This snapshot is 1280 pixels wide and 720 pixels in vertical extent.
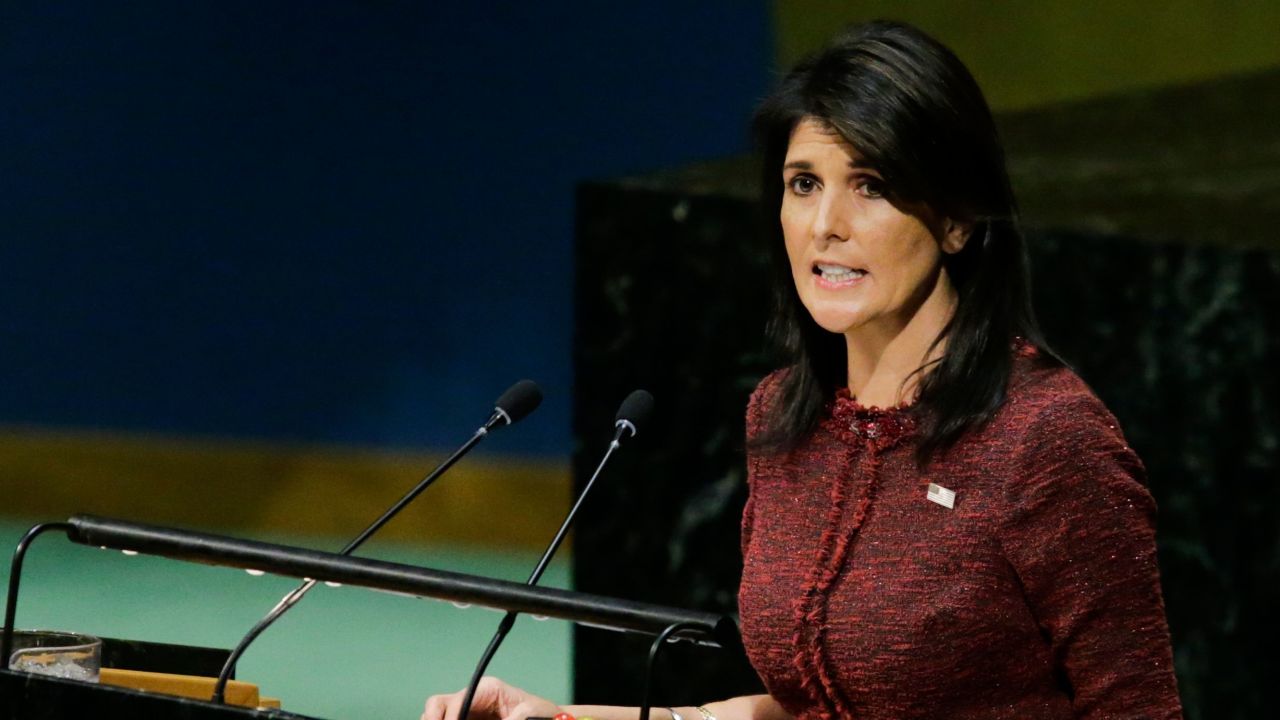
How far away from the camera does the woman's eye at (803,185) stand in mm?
1632

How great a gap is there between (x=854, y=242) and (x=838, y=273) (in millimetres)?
41

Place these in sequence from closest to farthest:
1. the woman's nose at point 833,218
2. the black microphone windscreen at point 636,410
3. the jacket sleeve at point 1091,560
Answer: the jacket sleeve at point 1091,560 < the woman's nose at point 833,218 < the black microphone windscreen at point 636,410

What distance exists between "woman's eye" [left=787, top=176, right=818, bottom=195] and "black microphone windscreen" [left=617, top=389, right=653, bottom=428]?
27 cm

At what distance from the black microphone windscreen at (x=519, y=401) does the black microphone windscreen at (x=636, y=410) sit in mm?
104

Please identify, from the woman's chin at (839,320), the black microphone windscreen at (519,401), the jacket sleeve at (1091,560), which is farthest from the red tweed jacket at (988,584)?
the black microphone windscreen at (519,401)

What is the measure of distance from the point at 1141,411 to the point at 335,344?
2.37 m

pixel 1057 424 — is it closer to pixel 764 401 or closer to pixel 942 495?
pixel 942 495

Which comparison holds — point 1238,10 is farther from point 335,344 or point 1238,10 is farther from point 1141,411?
point 335,344

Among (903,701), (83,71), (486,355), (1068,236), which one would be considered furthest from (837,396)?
(83,71)

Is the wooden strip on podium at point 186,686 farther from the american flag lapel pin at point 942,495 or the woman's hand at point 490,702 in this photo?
the american flag lapel pin at point 942,495

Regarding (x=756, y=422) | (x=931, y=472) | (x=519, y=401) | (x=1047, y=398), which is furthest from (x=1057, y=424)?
(x=519, y=401)

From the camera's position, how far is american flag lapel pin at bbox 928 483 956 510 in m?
1.57

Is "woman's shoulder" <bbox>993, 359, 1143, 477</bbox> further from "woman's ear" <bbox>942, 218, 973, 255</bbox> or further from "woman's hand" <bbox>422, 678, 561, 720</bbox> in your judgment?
"woman's hand" <bbox>422, 678, 561, 720</bbox>

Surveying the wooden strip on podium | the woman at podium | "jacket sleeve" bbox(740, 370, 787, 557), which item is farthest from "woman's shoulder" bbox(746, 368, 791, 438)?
the wooden strip on podium
